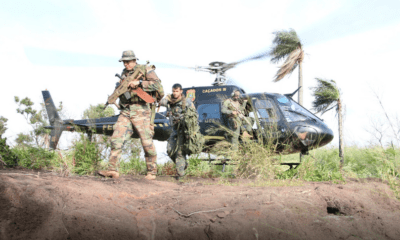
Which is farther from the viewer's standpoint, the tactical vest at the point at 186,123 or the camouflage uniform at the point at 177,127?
the camouflage uniform at the point at 177,127

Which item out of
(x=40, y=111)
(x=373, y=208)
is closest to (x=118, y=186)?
(x=373, y=208)

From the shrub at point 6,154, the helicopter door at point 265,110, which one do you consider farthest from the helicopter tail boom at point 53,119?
the helicopter door at point 265,110

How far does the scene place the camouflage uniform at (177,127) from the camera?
5539 mm

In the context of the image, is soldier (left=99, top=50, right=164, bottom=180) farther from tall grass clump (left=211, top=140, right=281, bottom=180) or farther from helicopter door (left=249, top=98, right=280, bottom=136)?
helicopter door (left=249, top=98, right=280, bottom=136)

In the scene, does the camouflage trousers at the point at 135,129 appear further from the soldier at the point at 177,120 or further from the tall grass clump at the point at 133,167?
the tall grass clump at the point at 133,167

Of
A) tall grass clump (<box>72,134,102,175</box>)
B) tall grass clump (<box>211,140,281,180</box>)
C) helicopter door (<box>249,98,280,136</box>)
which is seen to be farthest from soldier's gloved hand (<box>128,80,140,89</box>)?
helicopter door (<box>249,98,280,136</box>)

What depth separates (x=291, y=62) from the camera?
14469 millimetres

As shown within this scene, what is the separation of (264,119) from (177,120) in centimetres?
207

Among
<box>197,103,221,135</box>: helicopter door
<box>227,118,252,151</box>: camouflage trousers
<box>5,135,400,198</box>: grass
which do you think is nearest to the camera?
<box>5,135,400,198</box>: grass

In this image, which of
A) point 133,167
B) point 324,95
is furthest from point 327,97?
point 133,167

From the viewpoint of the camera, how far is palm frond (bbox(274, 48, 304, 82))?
14477mm

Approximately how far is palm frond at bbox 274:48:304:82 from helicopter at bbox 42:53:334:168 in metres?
7.43

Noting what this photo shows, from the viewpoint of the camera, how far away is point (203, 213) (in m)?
2.46

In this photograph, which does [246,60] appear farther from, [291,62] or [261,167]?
[291,62]
